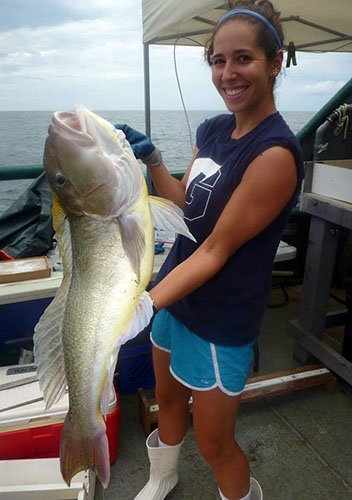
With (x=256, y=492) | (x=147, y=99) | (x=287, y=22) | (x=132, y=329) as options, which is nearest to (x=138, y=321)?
(x=132, y=329)

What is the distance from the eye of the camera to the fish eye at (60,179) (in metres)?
1.20

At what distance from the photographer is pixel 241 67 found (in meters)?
1.47

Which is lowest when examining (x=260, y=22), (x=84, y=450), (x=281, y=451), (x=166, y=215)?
(x=281, y=451)

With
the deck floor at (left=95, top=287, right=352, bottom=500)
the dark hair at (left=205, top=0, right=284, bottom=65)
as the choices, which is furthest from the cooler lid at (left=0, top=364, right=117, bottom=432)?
the dark hair at (left=205, top=0, right=284, bottom=65)

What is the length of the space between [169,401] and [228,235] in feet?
3.31

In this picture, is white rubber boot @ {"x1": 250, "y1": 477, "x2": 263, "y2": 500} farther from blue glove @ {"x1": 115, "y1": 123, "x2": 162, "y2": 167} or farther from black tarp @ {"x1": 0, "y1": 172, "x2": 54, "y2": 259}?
black tarp @ {"x1": 0, "y1": 172, "x2": 54, "y2": 259}

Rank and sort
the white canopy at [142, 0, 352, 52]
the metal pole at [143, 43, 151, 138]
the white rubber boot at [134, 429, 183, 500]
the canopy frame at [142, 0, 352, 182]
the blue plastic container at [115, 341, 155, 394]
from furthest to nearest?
the canopy frame at [142, 0, 352, 182] → the metal pole at [143, 43, 151, 138] → the blue plastic container at [115, 341, 155, 394] → the white canopy at [142, 0, 352, 52] → the white rubber boot at [134, 429, 183, 500]

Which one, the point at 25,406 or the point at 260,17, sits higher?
the point at 260,17

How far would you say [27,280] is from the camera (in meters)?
2.59

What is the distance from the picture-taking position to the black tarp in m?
3.05

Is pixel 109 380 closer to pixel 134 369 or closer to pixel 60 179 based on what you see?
pixel 60 179

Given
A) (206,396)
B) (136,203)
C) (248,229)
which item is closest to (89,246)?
(136,203)

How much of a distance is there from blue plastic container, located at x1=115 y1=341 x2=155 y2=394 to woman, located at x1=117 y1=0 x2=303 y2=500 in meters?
1.03

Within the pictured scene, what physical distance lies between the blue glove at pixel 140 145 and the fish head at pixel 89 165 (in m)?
0.46
